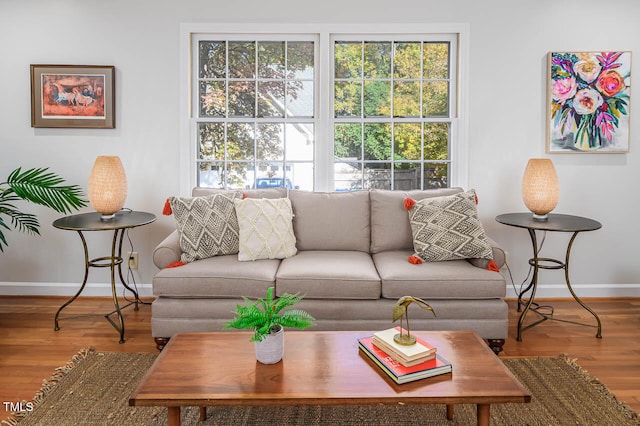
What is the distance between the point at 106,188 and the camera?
3.29m

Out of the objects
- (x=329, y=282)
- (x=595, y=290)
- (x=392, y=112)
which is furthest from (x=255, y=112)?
(x=595, y=290)

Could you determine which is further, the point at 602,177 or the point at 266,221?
the point at 602,177

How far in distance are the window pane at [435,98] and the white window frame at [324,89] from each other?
8 centimetres

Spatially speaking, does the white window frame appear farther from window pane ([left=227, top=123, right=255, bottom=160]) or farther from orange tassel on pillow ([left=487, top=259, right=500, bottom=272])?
orange tassel on pillow ([left=487, top=259, right=500, bottom=272])

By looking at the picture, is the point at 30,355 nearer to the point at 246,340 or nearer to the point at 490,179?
the point at 246,340

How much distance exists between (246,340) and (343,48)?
266 cm

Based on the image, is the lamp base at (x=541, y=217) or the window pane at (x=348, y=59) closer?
the lamp base at (x=541, y=217)

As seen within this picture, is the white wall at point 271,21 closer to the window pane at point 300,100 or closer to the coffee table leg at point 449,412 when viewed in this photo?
the window pane at point 300,100

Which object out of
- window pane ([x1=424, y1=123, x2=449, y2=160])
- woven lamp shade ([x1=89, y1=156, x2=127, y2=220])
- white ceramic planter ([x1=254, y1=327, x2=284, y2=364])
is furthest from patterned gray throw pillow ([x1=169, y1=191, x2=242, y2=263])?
window pane ([x1=424, y1=123, x2=449, y2=160])

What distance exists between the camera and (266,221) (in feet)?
10.5

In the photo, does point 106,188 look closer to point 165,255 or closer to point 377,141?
point 165,255

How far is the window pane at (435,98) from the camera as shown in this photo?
156 inches

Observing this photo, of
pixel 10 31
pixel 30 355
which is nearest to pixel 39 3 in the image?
pixel 10 31

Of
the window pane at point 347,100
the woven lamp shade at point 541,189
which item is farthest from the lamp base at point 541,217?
the window pane at point 347,100
